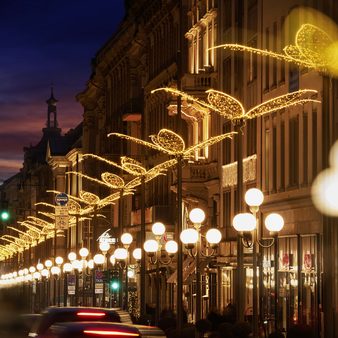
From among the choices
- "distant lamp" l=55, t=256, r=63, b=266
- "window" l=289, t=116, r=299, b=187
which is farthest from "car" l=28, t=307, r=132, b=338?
"distant lamp" l=55, t=256, r=63, b=266

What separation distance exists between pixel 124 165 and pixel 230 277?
29.5ft

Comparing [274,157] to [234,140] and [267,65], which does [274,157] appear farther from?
[234,140]

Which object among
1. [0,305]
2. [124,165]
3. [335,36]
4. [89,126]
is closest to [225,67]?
[124,165]

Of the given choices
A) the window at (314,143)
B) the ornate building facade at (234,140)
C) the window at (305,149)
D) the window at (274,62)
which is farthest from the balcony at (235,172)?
the window at (314,143)

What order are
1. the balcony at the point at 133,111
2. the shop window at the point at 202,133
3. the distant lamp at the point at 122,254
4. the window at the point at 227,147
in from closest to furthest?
1. the distant lamp at the point at 122,254
2. the window at the point at 227,147
3. the shop window at the point at 202,133
4. the balcony at the point at 133,111

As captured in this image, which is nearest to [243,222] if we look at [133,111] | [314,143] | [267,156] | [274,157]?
[314,143]

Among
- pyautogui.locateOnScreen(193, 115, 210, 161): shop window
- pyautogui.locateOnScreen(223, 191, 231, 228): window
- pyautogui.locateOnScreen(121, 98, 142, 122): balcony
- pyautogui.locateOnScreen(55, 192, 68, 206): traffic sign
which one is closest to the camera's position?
pyautogui.locateOnScreen(223, 191, 231, 228): window

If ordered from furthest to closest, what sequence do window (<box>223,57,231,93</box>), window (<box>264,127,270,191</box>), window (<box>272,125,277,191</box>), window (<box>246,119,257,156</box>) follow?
window (<box>223,57,231,93</box>) < window (<box>246,119,257,156</box>) < window (<box>264,127,270,191</box>) < window (<box>272,125,277,191</box>)

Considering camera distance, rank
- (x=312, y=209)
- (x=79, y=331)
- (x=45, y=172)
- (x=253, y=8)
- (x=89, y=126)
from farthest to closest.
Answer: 1. (x=45, y=172)
2. (x=89, y=126)
3. (x=253, y=8)
4. (x=312, y=209)
5. (x=79, y=331)

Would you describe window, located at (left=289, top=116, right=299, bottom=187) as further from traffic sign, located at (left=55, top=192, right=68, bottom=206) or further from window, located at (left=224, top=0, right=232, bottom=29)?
traffic sign, located at (left=55, top=192, right=68, bottom=206)

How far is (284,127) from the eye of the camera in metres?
52.3

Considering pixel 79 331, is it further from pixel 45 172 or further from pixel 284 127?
pixel 45 172

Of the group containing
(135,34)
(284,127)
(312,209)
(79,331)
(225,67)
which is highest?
(135,34)

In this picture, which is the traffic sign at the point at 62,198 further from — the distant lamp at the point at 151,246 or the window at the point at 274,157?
the distant lamp at the point at 151,246
